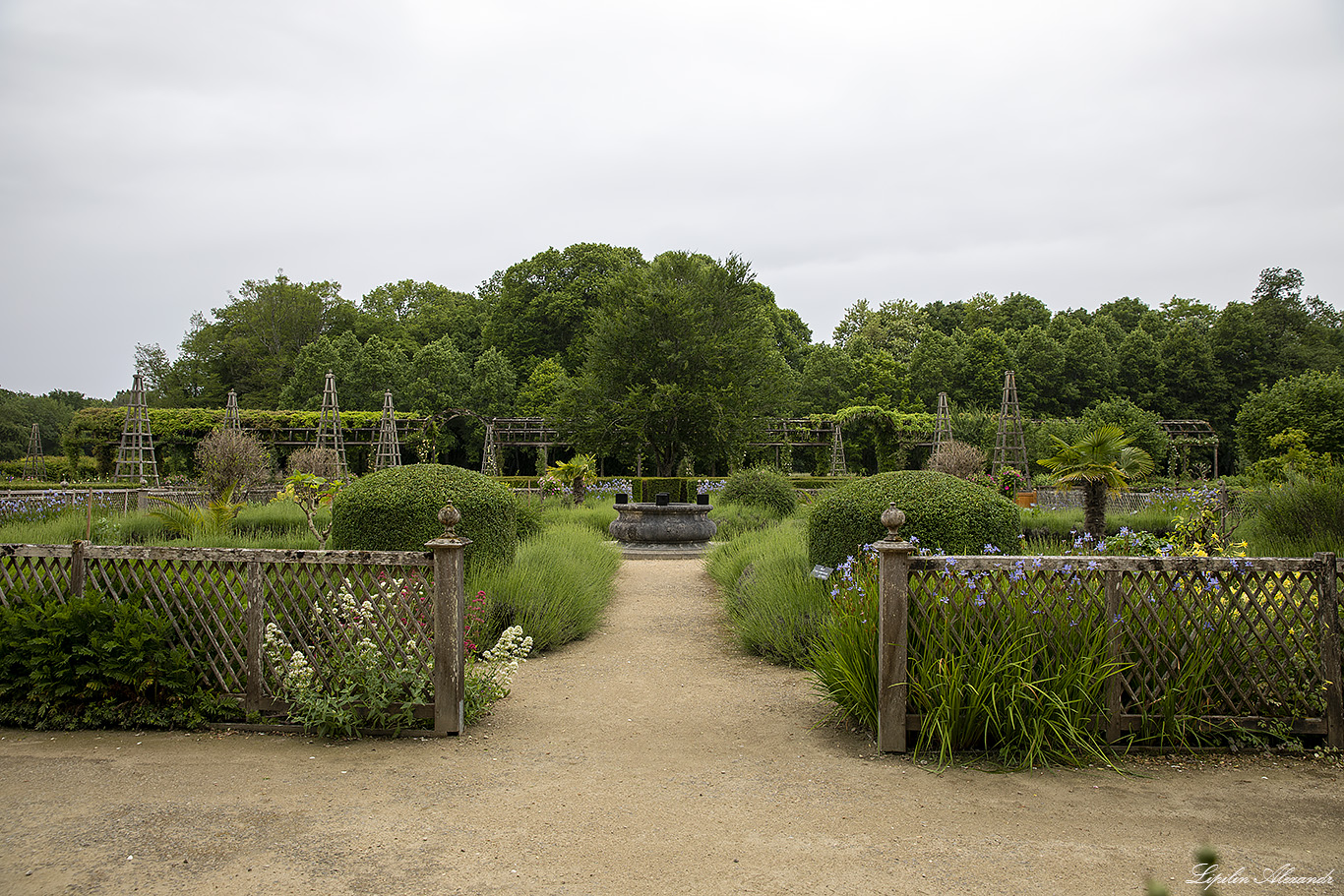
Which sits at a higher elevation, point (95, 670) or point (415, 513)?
point (415, 513)

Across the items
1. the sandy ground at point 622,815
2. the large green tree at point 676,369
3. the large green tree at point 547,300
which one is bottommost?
the sandy ground at point 622,815

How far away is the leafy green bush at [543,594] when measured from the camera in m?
7.35

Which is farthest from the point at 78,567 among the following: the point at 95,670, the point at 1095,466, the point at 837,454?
the point at 837,454

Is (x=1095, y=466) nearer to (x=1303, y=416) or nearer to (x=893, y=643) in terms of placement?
(x=893, y=643)

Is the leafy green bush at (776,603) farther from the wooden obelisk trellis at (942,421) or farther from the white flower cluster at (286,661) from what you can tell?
the wooden obelisk trellis at (942,421)

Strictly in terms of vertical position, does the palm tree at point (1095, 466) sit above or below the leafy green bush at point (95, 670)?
above

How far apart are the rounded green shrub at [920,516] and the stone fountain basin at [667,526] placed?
838 centimetres

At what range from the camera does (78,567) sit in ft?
17.4

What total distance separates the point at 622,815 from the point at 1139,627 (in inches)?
120

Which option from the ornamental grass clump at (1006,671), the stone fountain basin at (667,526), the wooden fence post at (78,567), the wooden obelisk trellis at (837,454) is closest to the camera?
the ornamental grass clump at (1006,671)

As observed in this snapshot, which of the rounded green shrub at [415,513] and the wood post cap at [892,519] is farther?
the rounded green shrub at [415,513]

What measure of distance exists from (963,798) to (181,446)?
33329 millimetres

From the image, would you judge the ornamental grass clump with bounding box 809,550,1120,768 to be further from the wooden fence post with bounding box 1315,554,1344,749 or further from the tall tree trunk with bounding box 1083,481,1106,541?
the tall tree trunk with bounding box 1083,481,1106,541

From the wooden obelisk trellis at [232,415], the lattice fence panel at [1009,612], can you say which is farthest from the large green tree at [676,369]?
the lattice fence panel at [1009,612]
